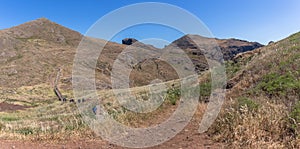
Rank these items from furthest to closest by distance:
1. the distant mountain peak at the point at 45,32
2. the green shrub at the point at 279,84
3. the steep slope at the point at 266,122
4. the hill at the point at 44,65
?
the distant mountain peak at the point at 45,32 → the hill at the point at 44,65 → the green shrub at the point at 279,84 → the steep slope at the point at 266,122

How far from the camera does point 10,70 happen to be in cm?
7644

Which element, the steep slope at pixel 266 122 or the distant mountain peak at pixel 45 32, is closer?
the steep slope at pixel 266 122

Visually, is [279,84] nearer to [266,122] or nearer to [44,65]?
[266,122]

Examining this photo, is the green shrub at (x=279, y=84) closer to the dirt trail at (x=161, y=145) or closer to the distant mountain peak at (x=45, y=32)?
the dirt trail at (x=161, y=145)

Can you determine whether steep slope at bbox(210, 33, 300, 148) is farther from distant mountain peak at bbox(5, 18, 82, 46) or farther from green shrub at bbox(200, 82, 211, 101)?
distant mountain peak at bbox(5, 18, 82, 46)

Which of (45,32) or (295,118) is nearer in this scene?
(295,118)

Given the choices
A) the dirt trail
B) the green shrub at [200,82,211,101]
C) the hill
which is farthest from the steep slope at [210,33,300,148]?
the hill

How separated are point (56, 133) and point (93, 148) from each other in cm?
194

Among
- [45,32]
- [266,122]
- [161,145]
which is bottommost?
[161,145]

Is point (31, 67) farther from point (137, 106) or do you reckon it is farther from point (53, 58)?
point (137, 106)

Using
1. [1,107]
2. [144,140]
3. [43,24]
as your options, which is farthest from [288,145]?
[43,24]

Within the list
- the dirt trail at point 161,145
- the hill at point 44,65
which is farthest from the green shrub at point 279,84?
the hill at point 44,65

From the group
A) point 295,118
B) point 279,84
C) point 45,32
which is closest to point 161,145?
point 295,118

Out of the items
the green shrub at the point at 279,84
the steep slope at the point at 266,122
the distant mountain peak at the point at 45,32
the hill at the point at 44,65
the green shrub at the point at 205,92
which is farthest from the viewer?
the distant mountain peak at the point at 45,32
